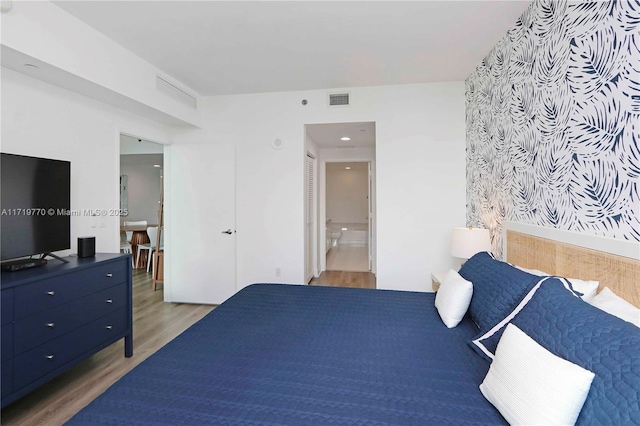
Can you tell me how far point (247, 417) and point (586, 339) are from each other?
1.09 m

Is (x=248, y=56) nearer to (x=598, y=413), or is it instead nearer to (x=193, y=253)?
(x=193, y=253)

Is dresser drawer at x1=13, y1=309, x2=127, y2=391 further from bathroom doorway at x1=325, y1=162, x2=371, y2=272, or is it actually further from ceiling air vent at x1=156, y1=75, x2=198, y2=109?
bathroom doorway at x1=325, y1=162, x2=371, y2=272

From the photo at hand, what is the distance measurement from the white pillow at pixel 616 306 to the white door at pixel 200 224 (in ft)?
11.4

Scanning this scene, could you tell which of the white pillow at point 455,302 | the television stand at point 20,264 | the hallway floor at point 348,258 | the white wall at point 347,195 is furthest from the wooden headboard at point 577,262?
the white wall at point 347,195

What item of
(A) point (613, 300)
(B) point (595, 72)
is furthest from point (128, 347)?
(B) point (595, 72)

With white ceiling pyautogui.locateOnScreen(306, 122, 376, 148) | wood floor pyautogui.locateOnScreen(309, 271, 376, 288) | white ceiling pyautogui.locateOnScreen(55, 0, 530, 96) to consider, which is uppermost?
white ceiling pyautogui.locateOnScreen(55, 0, 530, 96)

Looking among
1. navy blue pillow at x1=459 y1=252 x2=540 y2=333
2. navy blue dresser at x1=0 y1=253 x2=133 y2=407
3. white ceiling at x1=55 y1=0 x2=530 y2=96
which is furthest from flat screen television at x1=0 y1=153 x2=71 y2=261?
navy blue pillow at x1=459 y1=252 x2=540 y2=333

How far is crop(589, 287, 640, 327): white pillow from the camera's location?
114 centimetres

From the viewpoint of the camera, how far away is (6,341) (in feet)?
5.65

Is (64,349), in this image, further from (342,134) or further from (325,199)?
(325,199)

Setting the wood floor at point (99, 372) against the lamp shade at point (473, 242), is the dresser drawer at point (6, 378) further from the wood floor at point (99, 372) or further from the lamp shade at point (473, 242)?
the lamp shade at point (473, 242)

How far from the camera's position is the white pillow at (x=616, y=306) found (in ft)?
3.76

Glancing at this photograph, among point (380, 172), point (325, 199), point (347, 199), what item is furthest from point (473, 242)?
point (347, 199)

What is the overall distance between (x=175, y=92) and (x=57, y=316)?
2.43m
